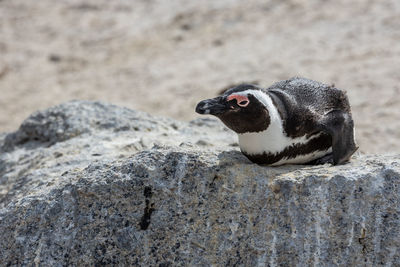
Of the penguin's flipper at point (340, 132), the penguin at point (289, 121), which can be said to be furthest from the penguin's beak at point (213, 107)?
the penguin's flipper at point (340, 132)

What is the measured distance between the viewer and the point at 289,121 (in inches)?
134

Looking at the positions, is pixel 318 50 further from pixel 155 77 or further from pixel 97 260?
pixel 97 260

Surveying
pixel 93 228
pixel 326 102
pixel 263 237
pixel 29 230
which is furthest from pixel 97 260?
pixel 326 102

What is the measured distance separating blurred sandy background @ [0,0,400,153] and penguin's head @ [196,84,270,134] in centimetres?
379

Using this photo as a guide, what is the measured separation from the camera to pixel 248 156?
11.1 feet

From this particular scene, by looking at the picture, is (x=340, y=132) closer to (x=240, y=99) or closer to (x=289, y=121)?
(x=289, y=121)

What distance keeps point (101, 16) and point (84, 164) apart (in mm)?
7959

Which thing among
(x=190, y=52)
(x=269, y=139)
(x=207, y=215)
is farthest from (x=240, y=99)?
(x=190, y=52)

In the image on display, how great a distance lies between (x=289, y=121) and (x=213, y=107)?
453 millimetres

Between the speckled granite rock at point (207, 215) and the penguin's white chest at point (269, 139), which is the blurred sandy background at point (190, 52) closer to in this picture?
the penguin's white chest at point (269, 139)

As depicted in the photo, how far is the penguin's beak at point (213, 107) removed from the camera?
3214 mm

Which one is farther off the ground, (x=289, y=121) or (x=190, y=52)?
(x=190, y=52)

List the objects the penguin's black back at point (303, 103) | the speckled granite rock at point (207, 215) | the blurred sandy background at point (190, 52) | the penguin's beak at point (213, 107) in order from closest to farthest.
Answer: the speckled granite rock at point (207, 215) → the penguin's beak at point (213, 107) → the penguin's black back at point (303, 103) → the blurred sandy background at point (190, 52)

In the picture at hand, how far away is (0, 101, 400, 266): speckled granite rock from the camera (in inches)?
121
